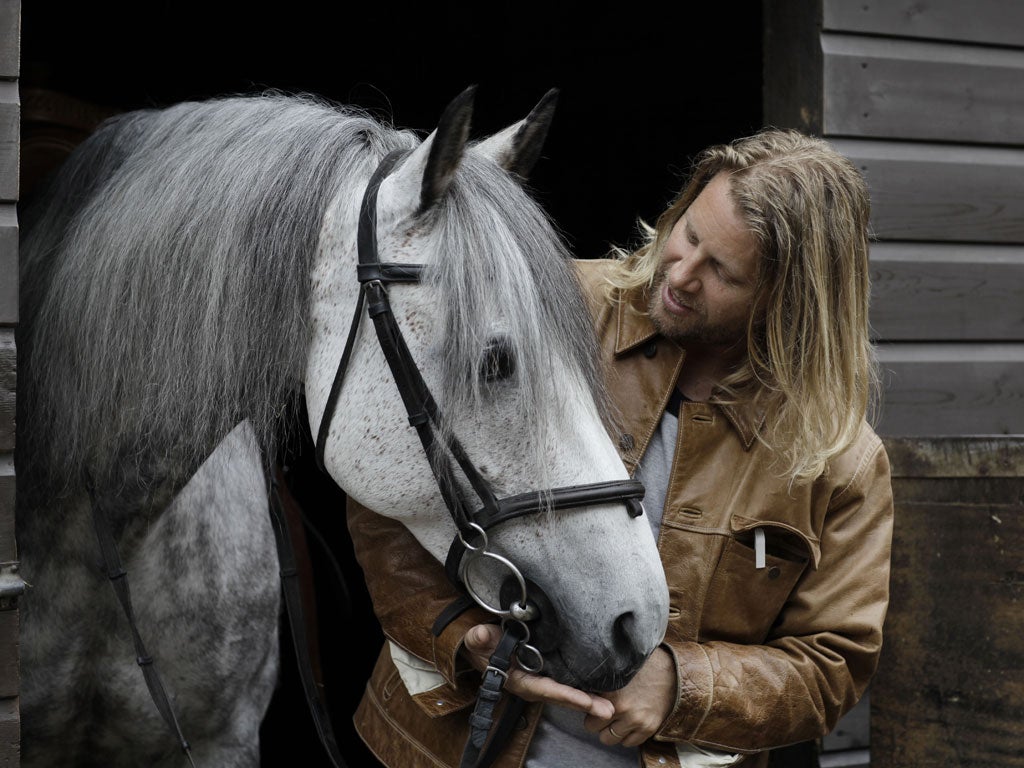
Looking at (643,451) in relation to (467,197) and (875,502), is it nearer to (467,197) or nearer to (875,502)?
(875,502)

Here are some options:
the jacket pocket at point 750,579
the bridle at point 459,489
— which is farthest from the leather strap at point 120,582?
the jacket pocket at point 750,579

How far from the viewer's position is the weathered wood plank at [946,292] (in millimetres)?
2275

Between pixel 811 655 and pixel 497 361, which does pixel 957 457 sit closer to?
pixel 811 655

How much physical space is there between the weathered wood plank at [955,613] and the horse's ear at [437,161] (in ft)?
4.42

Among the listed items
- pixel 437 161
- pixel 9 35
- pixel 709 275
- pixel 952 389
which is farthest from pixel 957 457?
pixel 9 35

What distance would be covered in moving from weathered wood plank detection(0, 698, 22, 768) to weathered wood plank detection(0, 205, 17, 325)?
55 cm

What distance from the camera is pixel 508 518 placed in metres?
1.32

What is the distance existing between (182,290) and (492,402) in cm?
52

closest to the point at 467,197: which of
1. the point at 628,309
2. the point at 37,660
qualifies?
the point at 628,309

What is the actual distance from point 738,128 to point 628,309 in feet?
10.7

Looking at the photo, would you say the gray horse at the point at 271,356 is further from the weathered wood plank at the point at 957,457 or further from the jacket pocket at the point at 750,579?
the weathered wood plank at the point at 957,457

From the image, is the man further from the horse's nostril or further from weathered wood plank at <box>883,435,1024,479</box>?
weathered wood plank at <box>883,435,1024,479</box>

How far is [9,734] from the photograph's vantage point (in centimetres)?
134

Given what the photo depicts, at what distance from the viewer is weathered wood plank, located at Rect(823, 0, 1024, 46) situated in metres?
2.22
